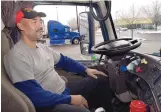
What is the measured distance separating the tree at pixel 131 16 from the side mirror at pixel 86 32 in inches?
19.7

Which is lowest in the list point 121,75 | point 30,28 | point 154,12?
point 121,75

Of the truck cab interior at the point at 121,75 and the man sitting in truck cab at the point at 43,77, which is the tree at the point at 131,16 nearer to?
the truck cab interior at the point at 121,75

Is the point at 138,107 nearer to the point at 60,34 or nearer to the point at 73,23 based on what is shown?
the point at 73,23

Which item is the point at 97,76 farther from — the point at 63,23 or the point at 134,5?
the point at 63,23

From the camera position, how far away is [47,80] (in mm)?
1763

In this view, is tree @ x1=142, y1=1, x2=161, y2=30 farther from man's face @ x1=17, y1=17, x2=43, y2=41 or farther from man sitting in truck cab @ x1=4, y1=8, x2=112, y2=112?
man's face @ x1=17, y1=17, x2=43, y2=41

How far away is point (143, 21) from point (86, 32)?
85 centimetres

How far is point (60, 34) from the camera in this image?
3.18 m

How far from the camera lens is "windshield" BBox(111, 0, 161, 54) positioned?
2.14 meters

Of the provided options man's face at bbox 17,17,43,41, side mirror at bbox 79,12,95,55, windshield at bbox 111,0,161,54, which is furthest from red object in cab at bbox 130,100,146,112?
side mirror at bbox 79,12,95,55

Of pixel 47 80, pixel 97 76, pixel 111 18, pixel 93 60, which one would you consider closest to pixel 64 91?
pixel 47 80

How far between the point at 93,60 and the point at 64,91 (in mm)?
1024

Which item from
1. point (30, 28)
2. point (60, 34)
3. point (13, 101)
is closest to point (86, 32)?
point (60, 34)

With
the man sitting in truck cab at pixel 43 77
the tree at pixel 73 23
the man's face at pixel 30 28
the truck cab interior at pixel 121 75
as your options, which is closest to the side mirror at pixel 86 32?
the tree at pixel 73 23
